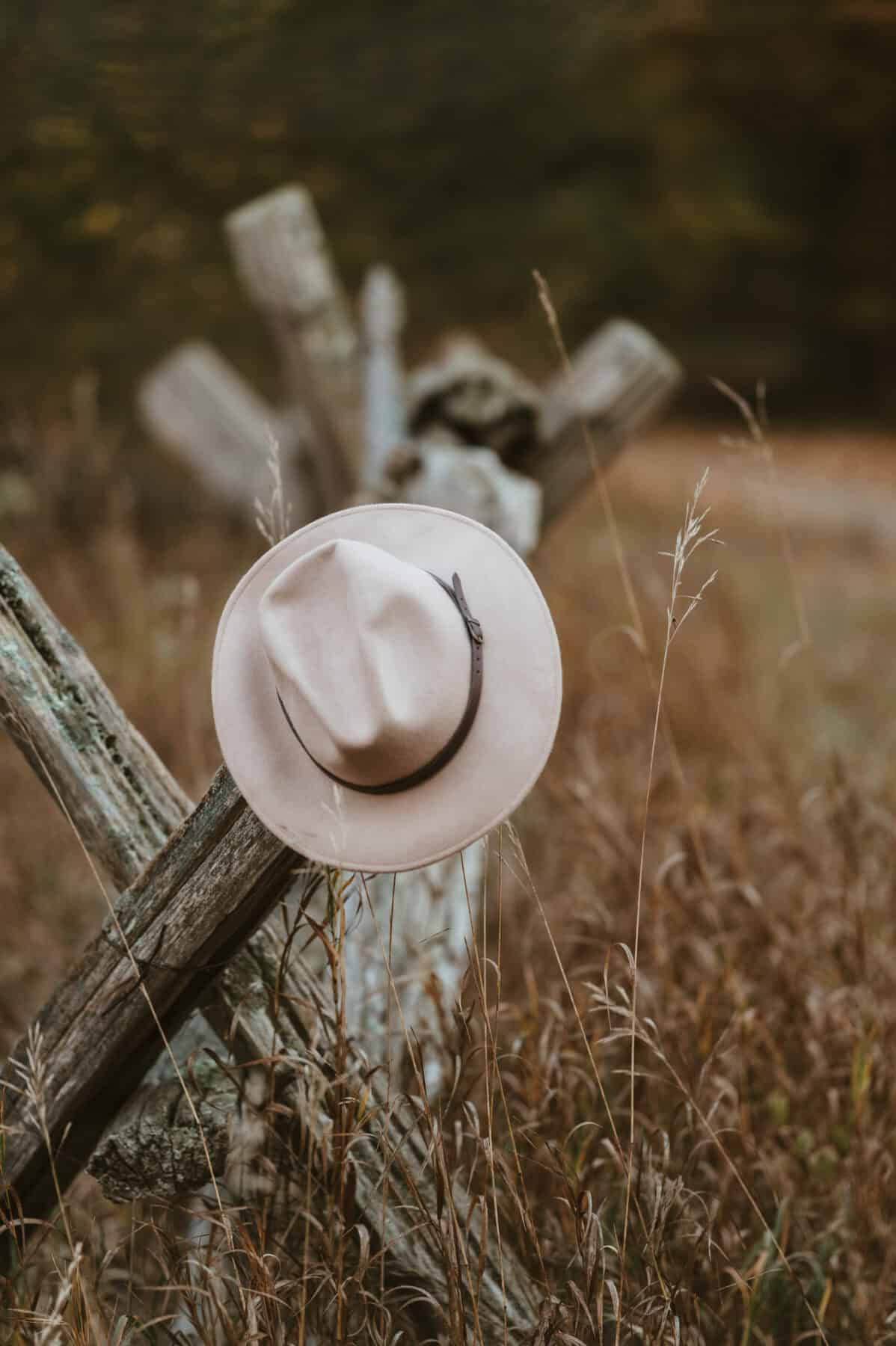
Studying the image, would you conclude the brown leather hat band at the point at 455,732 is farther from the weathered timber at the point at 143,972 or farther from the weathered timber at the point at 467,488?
Result: the weathered timber at the point at 467,488

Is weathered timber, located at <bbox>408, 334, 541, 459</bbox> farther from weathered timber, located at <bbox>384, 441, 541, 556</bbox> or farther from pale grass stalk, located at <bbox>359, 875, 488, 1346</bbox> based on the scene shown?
pale grass stalk, located at <bbox>359, 875, 488, 1346</bbox>

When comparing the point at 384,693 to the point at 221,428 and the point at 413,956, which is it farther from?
the point at 221,428

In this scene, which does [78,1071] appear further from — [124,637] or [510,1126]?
[124,637]

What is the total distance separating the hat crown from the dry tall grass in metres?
0.20

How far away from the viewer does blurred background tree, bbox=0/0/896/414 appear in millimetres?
3705

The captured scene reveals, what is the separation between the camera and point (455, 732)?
1.09 meters

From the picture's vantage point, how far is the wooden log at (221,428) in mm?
4004

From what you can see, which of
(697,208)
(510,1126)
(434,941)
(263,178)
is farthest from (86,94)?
(697,208)

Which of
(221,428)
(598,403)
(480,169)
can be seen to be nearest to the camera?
(598,403)

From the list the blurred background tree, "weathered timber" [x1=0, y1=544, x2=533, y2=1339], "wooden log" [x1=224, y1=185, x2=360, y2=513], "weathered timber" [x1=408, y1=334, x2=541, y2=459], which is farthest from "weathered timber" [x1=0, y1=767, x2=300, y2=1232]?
the blurred background tree

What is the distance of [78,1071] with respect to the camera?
1.28 meters

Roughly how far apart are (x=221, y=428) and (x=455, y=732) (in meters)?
3.22

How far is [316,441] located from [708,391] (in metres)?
8.20

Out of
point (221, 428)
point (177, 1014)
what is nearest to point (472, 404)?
point (221, 428)
